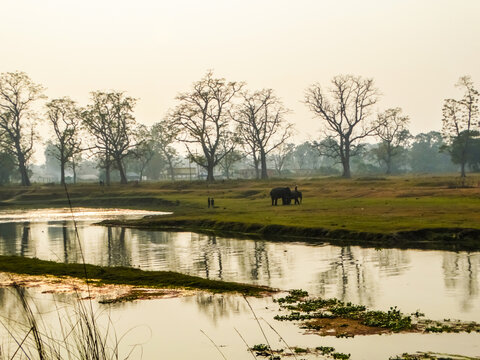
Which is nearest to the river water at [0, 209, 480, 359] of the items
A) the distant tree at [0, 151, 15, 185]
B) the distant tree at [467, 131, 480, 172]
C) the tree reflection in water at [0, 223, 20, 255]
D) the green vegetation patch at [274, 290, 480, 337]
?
the tree reflection in water at [0, 223, 20, 255]

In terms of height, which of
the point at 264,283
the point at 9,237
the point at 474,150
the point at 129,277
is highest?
the point at 474,150

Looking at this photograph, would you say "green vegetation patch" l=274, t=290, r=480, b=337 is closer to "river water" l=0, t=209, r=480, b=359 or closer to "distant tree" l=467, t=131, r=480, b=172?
"river water" l=0, t=209, r=480, b=359

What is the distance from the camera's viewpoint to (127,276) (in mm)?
28828

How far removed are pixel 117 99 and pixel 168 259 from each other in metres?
103

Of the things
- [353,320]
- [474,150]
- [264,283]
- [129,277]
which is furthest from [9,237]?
[474,150]

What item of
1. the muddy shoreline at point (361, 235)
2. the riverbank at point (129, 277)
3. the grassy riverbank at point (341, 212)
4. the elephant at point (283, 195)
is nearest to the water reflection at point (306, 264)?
the riverbank at point (129, 277)

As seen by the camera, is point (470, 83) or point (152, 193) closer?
point (152, 193)

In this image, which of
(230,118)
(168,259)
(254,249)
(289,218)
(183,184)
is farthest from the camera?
(230,118)

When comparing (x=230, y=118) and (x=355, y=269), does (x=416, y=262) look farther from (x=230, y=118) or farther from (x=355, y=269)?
(x=230, y=118)

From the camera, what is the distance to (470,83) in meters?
114

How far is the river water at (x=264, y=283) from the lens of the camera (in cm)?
1691

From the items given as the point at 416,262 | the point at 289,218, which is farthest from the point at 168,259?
the point at 289,218

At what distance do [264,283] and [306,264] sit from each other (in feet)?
16.1

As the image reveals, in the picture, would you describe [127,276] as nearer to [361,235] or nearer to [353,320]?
[353,320]
